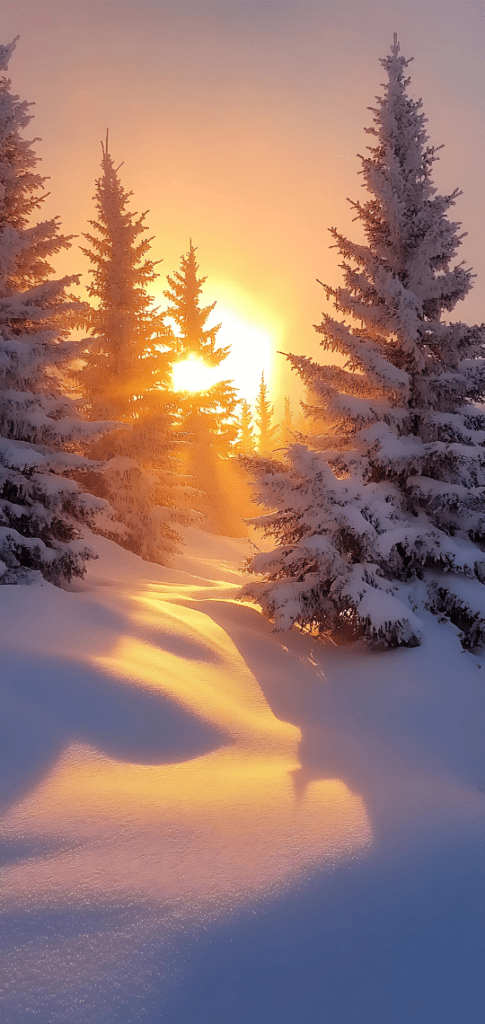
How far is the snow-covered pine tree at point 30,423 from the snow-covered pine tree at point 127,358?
5143mm

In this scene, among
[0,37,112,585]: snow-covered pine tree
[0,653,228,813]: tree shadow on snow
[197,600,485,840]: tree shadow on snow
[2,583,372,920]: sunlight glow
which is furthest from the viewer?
[0,37,112,585]: snow-covered pine tree

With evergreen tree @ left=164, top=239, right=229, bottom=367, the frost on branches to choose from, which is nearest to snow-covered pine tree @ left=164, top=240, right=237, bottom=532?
evergreen tree @ left=164, top=239, right=229, bottom=367

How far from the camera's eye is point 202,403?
92.3 ft

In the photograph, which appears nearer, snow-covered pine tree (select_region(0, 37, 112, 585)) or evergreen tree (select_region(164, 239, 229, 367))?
snow-covered pine tree (select_region(0, 37, 112, 585))

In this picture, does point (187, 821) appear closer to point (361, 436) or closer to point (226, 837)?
point (226, 837)

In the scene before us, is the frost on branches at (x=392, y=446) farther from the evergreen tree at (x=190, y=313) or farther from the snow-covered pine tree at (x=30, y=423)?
the evergreen tree at (x=190, y=313)

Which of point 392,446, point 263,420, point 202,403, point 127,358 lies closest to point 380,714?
point 392,446

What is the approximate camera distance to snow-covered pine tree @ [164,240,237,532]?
27.8 m

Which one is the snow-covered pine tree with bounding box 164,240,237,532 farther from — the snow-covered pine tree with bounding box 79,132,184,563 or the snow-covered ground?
the snow-covered ground

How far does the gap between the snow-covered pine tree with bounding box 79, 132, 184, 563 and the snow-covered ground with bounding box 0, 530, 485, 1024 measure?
30.2 feet

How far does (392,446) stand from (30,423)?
19.1ft

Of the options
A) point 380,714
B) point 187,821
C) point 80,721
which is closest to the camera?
point 187,821

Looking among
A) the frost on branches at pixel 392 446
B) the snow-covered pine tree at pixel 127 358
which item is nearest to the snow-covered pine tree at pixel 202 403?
the snow-covered pine tree at pixel 127 358

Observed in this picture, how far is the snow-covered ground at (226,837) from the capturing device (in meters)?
1.93
